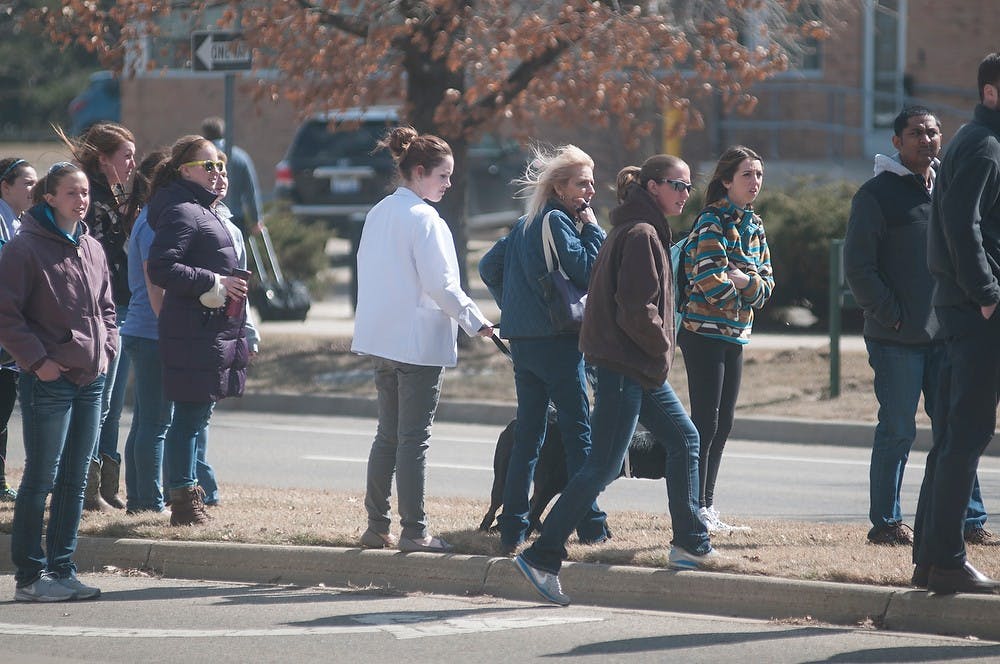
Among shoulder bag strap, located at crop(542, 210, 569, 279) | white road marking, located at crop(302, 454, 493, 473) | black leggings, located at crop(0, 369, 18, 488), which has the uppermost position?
shoulder bag strap, located at crop(542, 210, 569, 279)

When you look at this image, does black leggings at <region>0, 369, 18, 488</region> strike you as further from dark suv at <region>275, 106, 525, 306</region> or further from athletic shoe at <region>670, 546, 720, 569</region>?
dark suv at <region>275, 106, 525, 306</region>

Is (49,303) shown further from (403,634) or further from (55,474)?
(403,634)

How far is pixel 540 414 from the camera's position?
6.88m

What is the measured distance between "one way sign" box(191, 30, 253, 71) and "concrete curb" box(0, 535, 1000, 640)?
7394 mm

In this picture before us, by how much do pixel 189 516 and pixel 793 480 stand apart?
4.23m

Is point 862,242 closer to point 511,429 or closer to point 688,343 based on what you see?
point 688,343

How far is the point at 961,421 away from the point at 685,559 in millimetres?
1301

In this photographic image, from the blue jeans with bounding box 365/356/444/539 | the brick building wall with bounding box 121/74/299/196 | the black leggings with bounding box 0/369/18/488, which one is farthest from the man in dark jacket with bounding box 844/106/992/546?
the brick building wall with bounding box 121/74/299/196

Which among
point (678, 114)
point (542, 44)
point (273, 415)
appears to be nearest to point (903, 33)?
point (678, 114)

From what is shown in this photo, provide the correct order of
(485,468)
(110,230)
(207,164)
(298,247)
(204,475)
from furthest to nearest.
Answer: (298,247), (485,468), (204,475), (110,230), (207,164)

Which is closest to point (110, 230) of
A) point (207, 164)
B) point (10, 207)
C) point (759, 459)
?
point (10, 207)

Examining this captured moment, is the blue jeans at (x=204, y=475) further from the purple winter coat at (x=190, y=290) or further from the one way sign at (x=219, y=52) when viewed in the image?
the one way sign at (x=219, y=52)

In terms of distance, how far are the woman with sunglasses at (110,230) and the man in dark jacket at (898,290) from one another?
3669mm

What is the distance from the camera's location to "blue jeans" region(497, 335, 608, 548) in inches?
266
